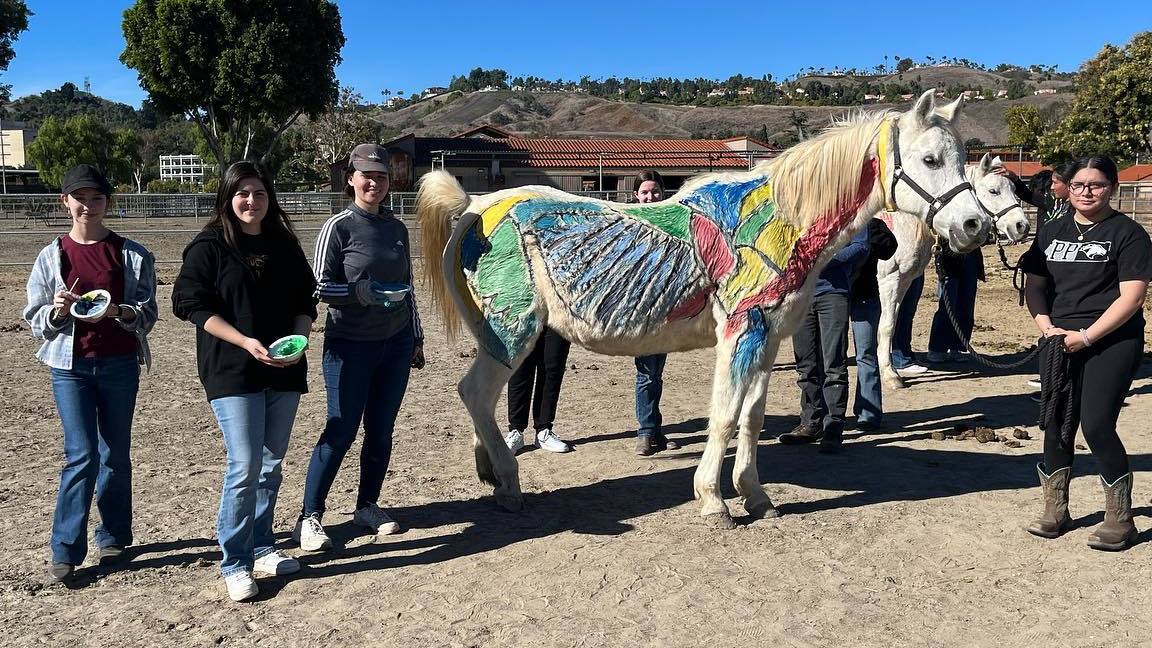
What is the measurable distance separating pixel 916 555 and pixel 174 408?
217 inches

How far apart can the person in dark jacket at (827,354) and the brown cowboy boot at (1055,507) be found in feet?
5.56

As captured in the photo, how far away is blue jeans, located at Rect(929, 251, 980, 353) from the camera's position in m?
8.97

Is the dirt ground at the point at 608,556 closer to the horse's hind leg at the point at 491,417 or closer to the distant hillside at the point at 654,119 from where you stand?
the horse's hind leg at the point at 491,417

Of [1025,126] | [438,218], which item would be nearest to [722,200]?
[438,218]

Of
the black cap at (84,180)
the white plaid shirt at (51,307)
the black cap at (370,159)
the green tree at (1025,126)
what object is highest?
the green tree at (1025,126)

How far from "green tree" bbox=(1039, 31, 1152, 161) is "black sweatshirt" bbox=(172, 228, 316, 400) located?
36719mm

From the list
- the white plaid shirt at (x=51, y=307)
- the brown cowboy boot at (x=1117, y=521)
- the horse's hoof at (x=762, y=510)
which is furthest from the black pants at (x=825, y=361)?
the white plaid shirt at (x=51, y=307)

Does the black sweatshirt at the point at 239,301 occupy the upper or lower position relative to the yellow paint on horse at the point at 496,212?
lower

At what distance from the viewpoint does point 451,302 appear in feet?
15.8

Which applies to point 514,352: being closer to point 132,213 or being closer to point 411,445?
point 411,445

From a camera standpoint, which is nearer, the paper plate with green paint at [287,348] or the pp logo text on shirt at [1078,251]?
the paper plate with green paint at [287,348]

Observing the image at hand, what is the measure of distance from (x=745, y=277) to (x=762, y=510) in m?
1.29

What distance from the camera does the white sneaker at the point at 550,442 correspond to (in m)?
5.96

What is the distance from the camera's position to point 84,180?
362cm
